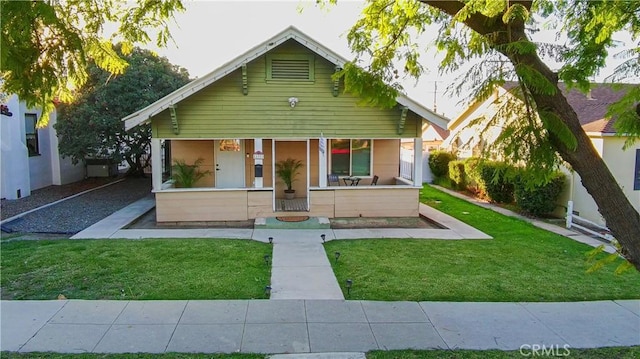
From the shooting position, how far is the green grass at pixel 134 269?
6449mm

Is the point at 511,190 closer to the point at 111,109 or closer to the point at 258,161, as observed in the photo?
the point at 258,161

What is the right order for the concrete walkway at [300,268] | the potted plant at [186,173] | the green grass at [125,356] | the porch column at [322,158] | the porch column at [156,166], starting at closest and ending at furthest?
the green grass at [125,356] < the concrete walkway at [300,268] < the porch column at [156,166] < the porch column at [322,158] < the potted plant at [186,173]

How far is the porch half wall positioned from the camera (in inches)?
475

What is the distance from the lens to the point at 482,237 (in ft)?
35.5

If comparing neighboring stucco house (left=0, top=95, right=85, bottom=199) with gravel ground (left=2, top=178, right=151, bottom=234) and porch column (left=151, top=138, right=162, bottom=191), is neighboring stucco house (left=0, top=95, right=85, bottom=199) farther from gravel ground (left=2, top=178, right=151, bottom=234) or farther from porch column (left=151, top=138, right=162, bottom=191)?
porch column (left=151, top=138, right=162, bottom=191)

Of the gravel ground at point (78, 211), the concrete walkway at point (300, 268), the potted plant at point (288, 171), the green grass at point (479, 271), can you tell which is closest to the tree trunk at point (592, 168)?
the green grass at point (479, 271)

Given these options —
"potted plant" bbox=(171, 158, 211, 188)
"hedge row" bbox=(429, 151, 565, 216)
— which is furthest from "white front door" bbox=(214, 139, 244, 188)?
"hedge row" bbox=(429, 151, 565, 216)

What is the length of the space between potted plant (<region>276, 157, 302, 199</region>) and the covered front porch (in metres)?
0.19

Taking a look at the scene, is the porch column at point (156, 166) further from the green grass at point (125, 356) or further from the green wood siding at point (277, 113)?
the green grass at point (125, 356)

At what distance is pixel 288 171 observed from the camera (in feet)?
45.5

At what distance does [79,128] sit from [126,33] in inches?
509

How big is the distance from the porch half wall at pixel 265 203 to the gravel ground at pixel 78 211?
7.49 feet

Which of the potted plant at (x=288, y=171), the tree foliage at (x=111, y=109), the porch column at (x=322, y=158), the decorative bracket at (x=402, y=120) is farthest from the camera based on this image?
the tree foliage at (x=111, y=109)

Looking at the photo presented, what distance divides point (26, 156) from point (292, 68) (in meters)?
10.8
